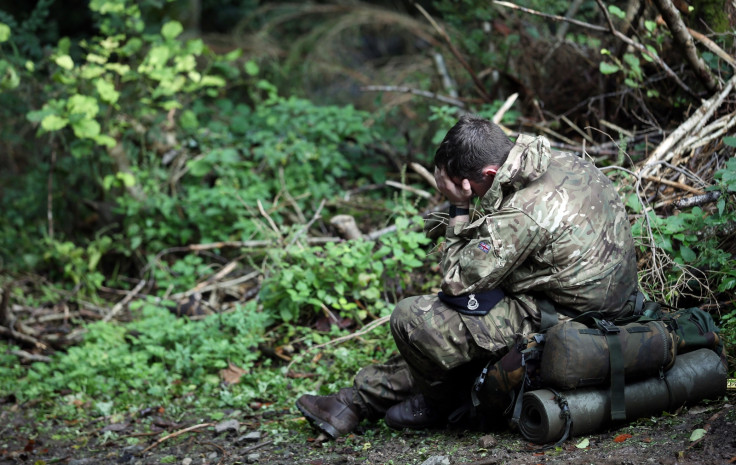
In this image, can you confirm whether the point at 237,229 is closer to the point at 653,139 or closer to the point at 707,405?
the point at 653,139

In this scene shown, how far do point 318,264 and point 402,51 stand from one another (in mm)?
6597

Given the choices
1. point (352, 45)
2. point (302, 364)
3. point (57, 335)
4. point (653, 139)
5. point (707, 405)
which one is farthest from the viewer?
point (352, 45)

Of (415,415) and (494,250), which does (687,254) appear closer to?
(494,250)

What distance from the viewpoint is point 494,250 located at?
3068mm

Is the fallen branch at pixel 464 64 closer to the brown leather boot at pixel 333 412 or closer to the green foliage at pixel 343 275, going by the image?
the green foliage at pixel 343 275

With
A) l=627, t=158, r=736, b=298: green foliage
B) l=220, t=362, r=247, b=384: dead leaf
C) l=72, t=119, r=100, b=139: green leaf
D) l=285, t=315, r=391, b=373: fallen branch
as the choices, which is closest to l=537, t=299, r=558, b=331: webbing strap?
l=627, t=158, r=736, b=298: green foliage

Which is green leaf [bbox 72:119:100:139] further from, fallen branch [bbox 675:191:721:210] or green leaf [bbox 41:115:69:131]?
fallen branch [bbox 675:191:721:210]

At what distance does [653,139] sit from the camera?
4.97m

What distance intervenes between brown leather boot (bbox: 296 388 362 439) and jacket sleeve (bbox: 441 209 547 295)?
3.23 ft

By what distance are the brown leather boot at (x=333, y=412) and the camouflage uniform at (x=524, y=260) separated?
0.57 meters

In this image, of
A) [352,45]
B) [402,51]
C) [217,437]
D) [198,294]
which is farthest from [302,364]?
[402,51]

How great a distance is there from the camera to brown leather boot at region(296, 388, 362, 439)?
370 cm

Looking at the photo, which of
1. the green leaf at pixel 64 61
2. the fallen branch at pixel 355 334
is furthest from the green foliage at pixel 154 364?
the green leaf at pixel 64 61

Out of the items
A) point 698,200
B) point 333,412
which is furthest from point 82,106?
point 698,200
